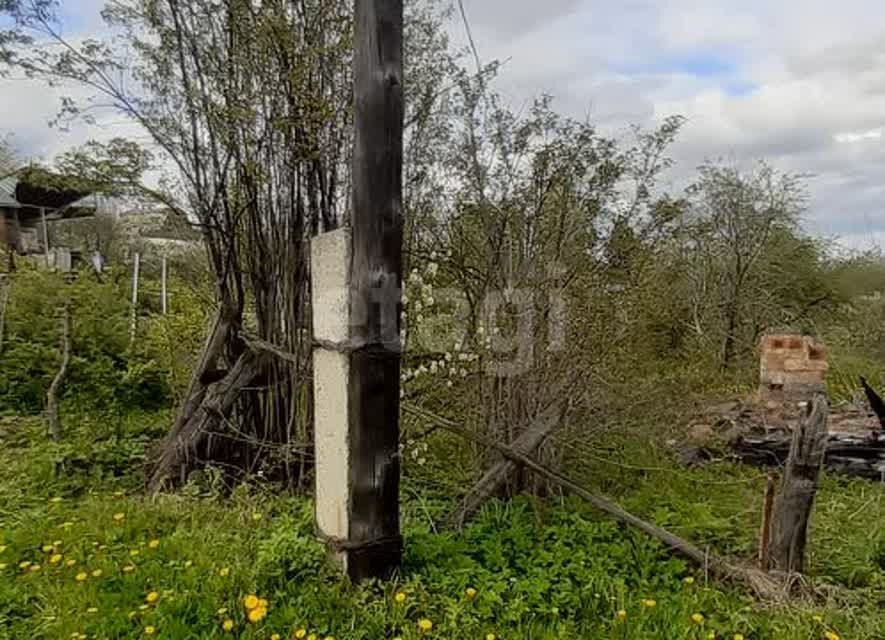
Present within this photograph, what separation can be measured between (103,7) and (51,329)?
2.97m

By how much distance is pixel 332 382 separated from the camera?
2.44m

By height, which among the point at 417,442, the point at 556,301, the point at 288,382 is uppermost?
the point at 556,301

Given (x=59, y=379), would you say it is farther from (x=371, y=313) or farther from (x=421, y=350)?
(x=371, y=313)

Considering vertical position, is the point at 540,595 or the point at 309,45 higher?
the point at 309,45

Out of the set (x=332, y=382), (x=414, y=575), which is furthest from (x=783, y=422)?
(x=332, y=382)

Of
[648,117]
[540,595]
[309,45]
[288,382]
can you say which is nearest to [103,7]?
[309,45]

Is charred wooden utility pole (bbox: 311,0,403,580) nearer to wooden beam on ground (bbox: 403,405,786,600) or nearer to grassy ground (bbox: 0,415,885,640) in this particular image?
grassy ground (bbox: 0,415,885,640)

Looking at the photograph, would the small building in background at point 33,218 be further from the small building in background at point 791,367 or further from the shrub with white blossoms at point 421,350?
the small building in background at point 791,367

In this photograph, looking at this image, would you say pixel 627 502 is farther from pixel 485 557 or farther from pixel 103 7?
pixel 103 7

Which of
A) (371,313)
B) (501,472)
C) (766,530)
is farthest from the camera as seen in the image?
(501,472)

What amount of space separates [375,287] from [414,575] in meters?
1.03

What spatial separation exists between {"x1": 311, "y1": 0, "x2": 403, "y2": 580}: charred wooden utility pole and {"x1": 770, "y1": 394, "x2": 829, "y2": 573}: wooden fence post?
1.38m

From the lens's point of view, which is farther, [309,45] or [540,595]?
[309,45]

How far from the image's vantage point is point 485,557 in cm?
249
